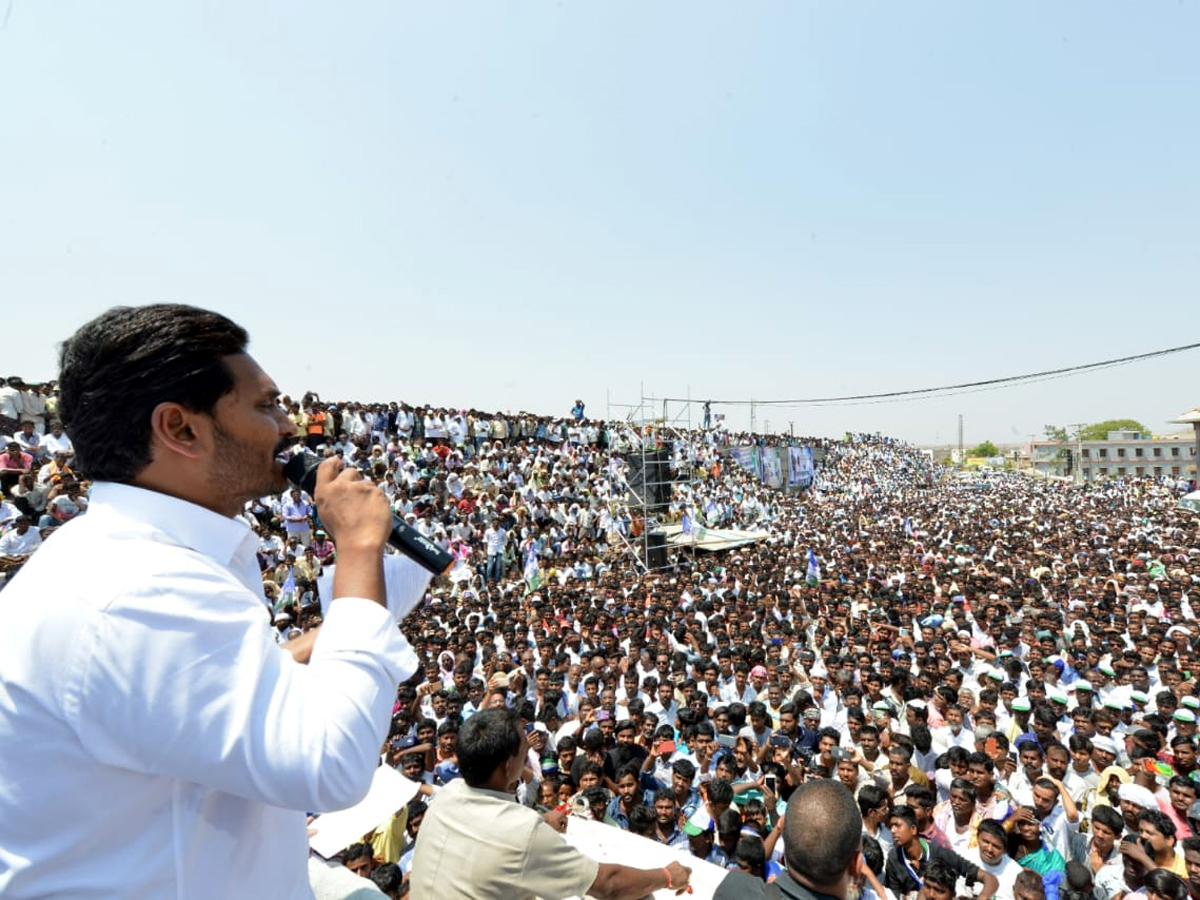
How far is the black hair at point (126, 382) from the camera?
0.84m

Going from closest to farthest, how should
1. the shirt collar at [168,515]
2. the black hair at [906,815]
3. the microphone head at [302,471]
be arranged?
the shirt collar at [168,515] → the microphone head at [302,471] → the black hair at [906,815]

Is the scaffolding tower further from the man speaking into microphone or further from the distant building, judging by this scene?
the distant building

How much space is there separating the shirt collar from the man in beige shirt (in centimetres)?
130

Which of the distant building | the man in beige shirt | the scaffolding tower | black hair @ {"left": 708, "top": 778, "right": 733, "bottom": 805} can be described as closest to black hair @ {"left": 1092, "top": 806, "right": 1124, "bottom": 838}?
black hair @ {"left": 708, "top": 778, "right": 733, "bottom": 805}

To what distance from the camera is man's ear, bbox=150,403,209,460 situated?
0.84 meters

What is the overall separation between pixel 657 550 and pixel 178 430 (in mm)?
15258

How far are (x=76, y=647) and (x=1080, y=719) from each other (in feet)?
20.7

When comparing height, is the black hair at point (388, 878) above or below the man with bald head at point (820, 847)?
below

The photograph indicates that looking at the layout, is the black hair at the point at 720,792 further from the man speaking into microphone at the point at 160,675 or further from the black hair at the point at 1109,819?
the man speaking into microphone at the point at 160,675

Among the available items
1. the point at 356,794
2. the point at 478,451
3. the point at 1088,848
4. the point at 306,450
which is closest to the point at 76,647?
the point at 356,794

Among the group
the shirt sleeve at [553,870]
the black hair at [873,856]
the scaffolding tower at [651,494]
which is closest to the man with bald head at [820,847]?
the shirt sleeve at [553,870]

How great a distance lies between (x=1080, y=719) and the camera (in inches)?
202

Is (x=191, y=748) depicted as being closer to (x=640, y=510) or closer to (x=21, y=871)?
(x=21, y=871)

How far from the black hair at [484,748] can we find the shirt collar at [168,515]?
131 centimetres
